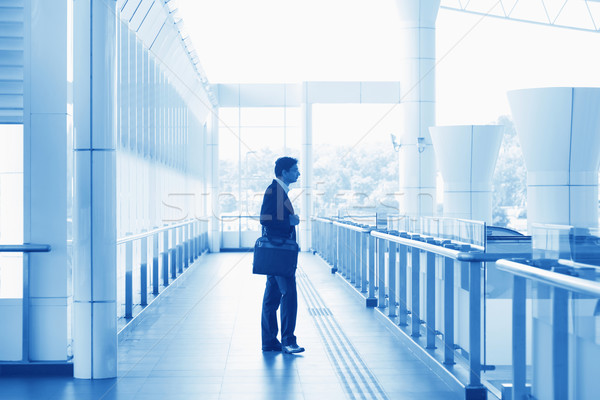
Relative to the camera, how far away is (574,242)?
3803 millimetres

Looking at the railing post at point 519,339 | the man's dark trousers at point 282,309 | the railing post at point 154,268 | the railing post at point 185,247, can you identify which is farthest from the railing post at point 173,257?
the railing post at point 519,339

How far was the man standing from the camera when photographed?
6.98 metres

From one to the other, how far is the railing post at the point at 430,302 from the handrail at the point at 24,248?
3081mm

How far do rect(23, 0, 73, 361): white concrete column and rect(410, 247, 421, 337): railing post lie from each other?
9.82 feet

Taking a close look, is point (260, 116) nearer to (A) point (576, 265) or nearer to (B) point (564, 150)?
(B) point (564, 150)

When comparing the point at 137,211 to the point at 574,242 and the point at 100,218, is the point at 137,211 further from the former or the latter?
the point at 574,242

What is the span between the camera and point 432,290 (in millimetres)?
6402

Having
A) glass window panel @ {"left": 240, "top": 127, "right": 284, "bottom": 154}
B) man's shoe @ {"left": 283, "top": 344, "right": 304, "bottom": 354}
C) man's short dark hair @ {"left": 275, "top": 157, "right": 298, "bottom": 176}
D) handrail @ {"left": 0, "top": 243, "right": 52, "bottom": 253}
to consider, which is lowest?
man's shoe @ {"left": 283, "top": 344, "right": 304, "bottom": 354}

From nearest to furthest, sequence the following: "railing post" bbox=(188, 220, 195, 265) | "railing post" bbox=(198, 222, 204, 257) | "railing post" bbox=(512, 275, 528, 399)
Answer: "railing post" bbox=(512, 275, 528, 399) → "railing post" bbox=(188, 220, 195, 265) → "railing post" bbox=(198, 222, 204, 257)

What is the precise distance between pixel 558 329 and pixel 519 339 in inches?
25.1

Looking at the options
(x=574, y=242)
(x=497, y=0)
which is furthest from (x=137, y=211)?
(x=497, y=0)

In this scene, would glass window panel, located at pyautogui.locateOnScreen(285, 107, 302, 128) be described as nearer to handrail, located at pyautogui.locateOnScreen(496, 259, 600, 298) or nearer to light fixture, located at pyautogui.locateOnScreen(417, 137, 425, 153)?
light fixture, located at pyautogui.locateOnScreen(417, 137, 425, 153)

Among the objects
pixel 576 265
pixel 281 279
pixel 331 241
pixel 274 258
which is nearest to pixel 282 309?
pixel 281 279

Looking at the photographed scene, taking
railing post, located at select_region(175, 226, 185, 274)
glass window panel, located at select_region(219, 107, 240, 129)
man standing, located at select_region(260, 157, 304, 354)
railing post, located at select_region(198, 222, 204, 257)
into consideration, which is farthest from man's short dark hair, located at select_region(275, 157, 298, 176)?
glass window panel, located at select_region(219, 107, 240, 129)
